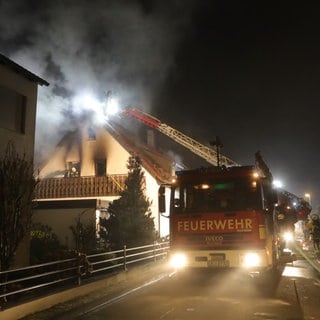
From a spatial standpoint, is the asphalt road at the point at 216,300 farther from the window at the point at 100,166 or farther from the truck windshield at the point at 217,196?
the window at the point at 100,166

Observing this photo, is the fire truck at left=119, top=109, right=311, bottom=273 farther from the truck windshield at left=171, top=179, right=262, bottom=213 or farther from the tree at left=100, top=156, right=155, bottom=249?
the tree at left=100, top=156, right=155, bottom=249

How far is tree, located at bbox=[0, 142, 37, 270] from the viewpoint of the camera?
9266 mm

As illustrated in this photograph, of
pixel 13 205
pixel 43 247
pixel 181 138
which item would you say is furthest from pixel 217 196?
pixel 181 138

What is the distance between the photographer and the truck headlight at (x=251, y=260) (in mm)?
10078

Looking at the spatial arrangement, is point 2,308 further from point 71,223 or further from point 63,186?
point 63,186

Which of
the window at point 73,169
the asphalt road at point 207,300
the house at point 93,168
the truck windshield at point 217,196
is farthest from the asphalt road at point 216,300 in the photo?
the window at point 73,169

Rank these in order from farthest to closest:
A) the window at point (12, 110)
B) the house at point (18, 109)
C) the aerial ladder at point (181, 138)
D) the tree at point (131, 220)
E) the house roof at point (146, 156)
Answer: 1. the aerial ladder at point (181, 138)
2. the house roof at point (146, 156)
3. the tree at point (131, 220)
4. the window at point (12, 110)
5. the house at point (18, 109)

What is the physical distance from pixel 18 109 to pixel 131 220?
7938mm

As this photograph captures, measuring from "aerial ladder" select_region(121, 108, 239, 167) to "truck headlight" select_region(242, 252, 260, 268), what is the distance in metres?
26.2

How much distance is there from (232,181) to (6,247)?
5.49 metres

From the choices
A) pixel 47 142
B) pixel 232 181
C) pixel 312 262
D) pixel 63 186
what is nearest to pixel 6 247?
pixel 232 181

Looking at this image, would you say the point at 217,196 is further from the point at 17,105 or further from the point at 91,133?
the point at 91,133

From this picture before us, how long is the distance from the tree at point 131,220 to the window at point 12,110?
752cm

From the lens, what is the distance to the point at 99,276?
40.1 ft
